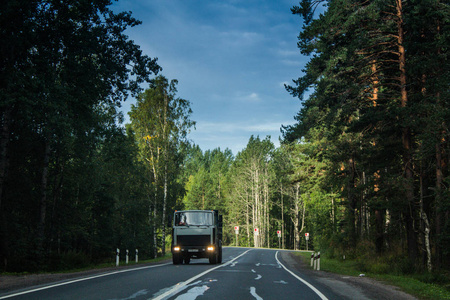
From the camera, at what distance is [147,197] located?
3647cm

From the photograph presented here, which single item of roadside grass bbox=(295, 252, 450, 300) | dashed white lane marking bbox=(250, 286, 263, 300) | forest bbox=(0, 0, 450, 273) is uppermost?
forest bbox=(0, 0, 450, 273)

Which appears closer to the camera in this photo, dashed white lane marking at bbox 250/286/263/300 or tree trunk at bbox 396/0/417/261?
dashed white lane marking at bbox 250/286/263/300

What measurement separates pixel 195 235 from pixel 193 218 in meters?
0.91

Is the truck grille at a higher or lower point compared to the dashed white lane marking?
higher

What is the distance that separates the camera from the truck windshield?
20.9m

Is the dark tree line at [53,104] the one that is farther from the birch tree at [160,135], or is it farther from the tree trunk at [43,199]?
the birch tree at [160,135]

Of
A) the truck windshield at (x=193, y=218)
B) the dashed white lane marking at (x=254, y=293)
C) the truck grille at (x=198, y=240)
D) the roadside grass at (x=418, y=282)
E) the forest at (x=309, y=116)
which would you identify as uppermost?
the forest at (x=309, y=116)

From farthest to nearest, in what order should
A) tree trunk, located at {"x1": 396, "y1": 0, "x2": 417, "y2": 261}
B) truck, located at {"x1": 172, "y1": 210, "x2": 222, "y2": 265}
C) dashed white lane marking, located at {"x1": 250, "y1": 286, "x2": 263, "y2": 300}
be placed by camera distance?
1. truck, located at {"x1": 172, "y1": 210, "x2": 222, "y2": 265}
2. tree trunk, located at {"x1": 396, "y1": 0, "x2": 417, "y2": 261}
3. dashed white lane marking, located at {"x1": 250, "y1": 286, "x2": 263, "y2": 300}

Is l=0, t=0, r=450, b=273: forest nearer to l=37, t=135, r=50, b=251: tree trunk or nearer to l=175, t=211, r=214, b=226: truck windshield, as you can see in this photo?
l=37, t=135, r=50, b=251: tree trunk

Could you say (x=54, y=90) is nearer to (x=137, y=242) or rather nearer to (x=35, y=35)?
(x=35, y=35)

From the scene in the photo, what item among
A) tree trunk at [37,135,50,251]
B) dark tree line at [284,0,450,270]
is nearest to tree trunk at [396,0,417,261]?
dark tree line at [284,0,450,270]

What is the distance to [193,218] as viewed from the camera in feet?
68.7

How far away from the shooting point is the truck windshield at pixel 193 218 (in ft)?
68.4

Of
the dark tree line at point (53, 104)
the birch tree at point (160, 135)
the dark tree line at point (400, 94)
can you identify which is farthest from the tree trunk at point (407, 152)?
the birch tree at point (160, 135)
